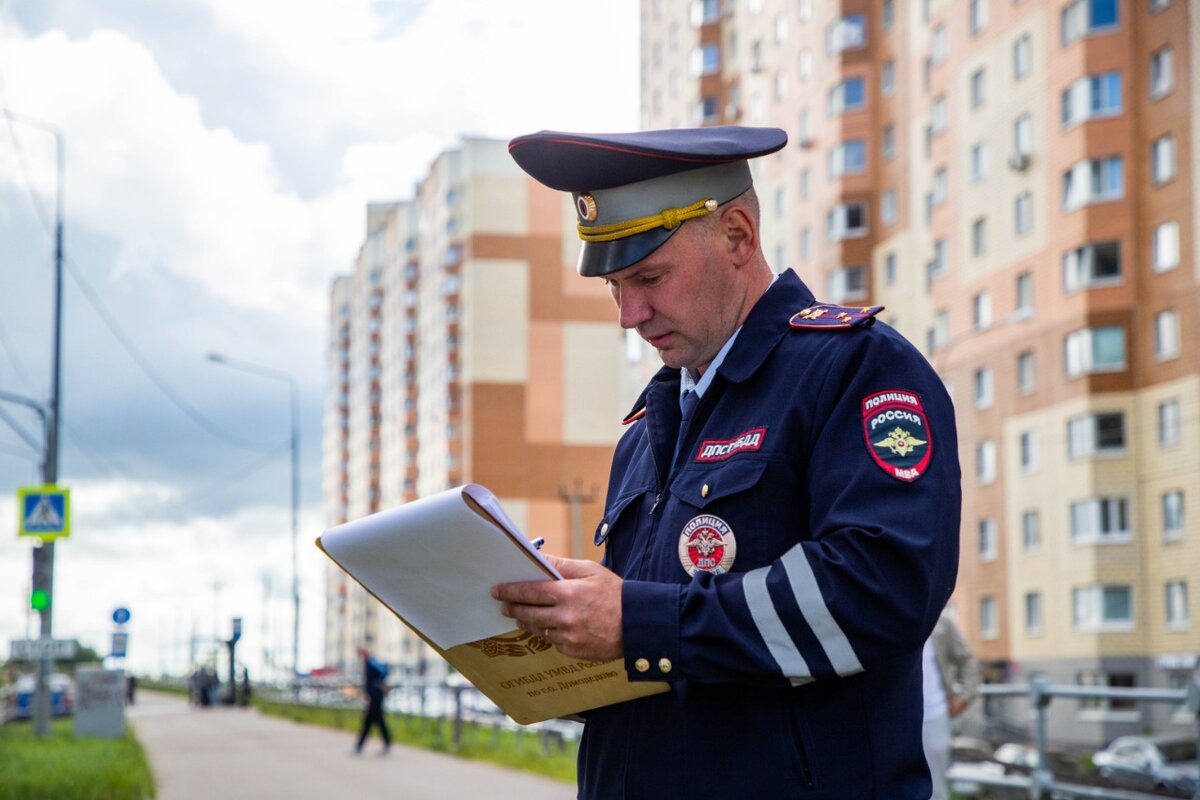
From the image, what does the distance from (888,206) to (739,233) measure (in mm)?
54214

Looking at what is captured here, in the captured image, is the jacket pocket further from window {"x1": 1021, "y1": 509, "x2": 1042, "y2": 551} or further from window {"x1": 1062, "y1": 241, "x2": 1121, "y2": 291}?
window {"x1": 1021, "y1": 509, "x2": 1042, "y2": 551}

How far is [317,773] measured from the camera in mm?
17297

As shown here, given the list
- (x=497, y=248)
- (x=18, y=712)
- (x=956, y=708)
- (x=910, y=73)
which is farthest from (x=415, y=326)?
(x=956, y=708)

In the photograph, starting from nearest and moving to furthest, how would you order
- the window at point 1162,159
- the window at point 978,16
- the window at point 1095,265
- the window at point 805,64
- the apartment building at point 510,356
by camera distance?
the window at point 1162,159, the window at point 1095,265, the window at point 978,16, the window at point 805,64, the apartment building at point 510,356

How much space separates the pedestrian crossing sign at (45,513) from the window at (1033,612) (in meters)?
32.7

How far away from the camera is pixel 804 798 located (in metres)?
2.40

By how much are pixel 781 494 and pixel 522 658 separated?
1.61 feet

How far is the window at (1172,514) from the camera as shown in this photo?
1646 inches

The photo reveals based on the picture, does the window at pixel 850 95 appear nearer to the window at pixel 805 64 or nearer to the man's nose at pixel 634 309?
the window at pixel 805 64

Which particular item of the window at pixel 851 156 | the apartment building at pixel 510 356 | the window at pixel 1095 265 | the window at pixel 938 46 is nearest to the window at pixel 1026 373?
the window at pixel 1095 265

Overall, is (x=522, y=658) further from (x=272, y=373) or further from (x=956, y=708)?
(x=272, y=373)

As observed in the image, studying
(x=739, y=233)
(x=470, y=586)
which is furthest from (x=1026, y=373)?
(x=470, y=586)

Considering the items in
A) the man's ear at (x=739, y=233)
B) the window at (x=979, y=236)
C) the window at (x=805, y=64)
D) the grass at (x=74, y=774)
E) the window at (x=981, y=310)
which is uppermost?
the window at (x=805, y=64)

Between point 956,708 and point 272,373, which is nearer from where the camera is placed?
point 956,708
